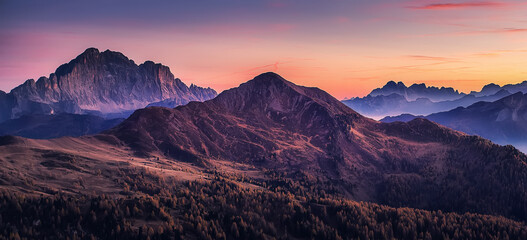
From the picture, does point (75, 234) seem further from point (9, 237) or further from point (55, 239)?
point (9, 237)

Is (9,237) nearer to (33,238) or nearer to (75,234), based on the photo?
(33,238)

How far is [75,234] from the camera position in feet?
655

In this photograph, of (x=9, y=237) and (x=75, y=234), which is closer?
(x=9, y=237)

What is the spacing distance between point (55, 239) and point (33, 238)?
11.1 metres

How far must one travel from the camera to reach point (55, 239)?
19600 centimetres

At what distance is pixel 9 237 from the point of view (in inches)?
7382

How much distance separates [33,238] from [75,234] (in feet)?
69.5

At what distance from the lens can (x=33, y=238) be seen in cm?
19288

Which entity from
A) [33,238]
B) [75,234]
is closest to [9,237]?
[33,238]

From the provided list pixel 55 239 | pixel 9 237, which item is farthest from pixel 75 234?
pixel 9 237

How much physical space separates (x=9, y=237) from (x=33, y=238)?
1125 cm

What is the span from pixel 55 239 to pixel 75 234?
33.9ft
